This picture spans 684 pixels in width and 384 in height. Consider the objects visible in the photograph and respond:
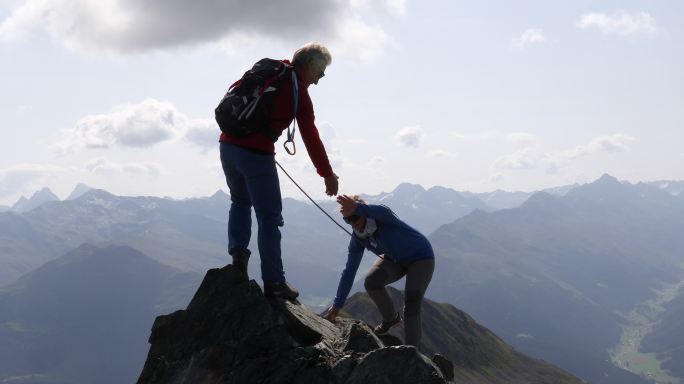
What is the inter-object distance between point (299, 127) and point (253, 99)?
102 centimetres

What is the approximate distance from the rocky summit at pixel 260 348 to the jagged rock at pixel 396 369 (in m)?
0.02

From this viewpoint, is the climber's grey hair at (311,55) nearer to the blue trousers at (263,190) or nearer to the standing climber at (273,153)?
the standing climber at (273,153)

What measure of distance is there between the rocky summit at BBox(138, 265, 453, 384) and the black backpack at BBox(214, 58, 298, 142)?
3.14m

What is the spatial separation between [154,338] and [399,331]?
61115 mm

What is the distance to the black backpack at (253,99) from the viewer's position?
9.78 metres

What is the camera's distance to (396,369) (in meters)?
8.59

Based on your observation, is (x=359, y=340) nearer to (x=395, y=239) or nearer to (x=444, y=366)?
(x=395, y=239)

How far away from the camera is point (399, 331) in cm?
6962

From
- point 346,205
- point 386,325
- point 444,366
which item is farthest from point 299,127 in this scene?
point 444,366

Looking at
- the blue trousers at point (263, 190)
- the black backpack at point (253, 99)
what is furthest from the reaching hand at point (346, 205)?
the black backpack at point (253, 99)

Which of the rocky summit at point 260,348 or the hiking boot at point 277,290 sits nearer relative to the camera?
the rocky summit at point 260,348

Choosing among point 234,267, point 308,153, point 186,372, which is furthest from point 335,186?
point 186,372

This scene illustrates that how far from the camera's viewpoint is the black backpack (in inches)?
385

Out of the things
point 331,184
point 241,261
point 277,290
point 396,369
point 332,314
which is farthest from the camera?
point 332,314
